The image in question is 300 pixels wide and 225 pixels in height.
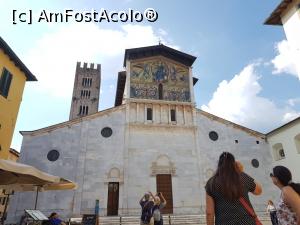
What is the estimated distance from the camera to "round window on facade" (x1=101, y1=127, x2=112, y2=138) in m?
19.8

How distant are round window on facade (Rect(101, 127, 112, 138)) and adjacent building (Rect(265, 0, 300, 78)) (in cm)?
1338

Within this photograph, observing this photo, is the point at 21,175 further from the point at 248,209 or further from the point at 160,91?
the point at 160,91

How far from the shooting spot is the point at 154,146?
2011 cm

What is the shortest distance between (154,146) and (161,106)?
3.72m

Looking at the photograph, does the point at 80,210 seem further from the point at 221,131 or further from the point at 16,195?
the point at 221,131

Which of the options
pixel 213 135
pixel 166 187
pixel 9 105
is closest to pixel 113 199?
pixel 166 187

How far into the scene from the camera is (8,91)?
14.0m

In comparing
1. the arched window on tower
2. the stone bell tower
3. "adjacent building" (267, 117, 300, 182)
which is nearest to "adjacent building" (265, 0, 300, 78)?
"adjacent building" (267, 117, 300, 182)

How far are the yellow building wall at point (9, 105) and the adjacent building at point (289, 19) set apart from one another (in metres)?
15.5

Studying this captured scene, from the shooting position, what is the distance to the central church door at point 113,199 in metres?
17.6

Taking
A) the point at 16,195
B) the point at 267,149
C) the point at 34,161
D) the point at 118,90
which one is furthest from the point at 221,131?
the point at 16,195

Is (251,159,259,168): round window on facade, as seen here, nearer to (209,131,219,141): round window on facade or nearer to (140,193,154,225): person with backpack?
(209,131,219,141): round window on facade

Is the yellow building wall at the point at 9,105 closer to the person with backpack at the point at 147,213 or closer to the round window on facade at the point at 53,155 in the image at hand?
the round window on facade at the point at 53,155

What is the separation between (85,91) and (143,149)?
33709mm
